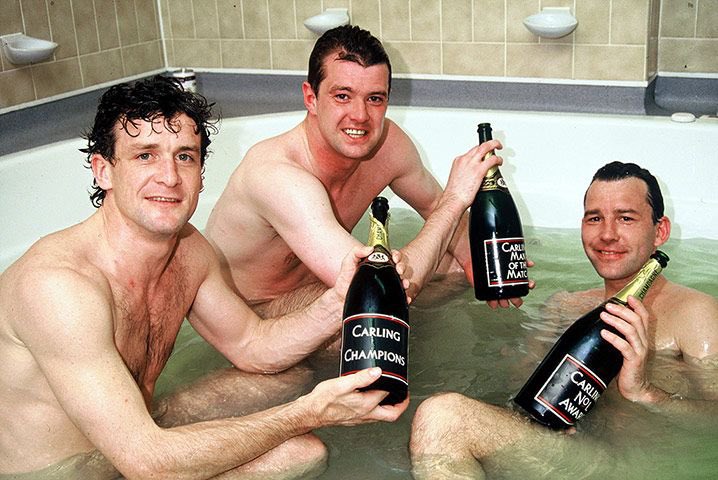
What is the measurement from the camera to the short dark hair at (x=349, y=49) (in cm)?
187

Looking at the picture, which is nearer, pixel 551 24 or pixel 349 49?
pixel 349 49

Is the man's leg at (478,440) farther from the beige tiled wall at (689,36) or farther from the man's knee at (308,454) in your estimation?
the beige tiled wall at (689,36)

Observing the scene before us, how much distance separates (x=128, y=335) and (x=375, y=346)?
1.36 ft

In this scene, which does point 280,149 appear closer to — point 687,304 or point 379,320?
point 379,320

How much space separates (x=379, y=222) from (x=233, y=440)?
401mm

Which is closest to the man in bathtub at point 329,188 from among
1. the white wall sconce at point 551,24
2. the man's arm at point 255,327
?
the man's arm at point 255,327

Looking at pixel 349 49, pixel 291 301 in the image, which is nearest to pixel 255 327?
pixel 291 301

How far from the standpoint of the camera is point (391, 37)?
10.5ft

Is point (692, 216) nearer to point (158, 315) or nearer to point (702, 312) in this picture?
point (702, 312)

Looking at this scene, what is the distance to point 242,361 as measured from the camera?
176 centimetres

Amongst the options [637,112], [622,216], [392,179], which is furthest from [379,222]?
[637,112]

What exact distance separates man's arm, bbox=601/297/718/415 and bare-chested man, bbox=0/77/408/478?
35cm

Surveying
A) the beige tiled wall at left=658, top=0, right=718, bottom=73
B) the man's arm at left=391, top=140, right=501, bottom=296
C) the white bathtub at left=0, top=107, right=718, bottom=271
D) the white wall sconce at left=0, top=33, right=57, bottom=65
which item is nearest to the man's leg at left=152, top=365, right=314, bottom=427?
the man's arm at left=391, top=140, right=501, bottom=296

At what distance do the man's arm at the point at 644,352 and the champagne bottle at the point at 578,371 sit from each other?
40 millimetres
